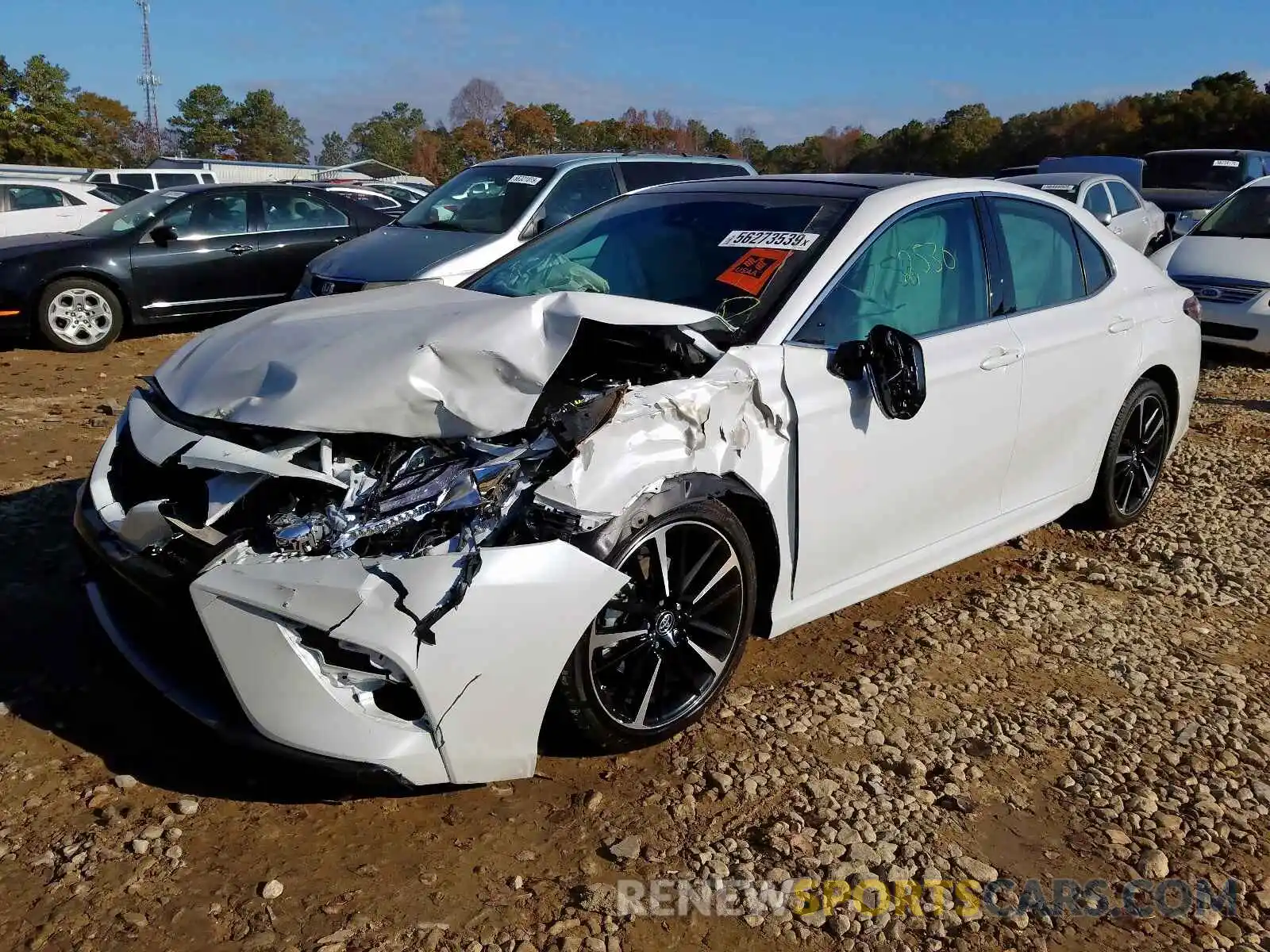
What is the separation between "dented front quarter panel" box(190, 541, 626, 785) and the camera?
2.33 metres

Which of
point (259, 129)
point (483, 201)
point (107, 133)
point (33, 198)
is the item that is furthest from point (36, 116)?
point (483, 201)

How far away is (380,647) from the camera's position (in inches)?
91.0

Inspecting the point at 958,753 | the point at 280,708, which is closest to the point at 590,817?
the point at 280,708

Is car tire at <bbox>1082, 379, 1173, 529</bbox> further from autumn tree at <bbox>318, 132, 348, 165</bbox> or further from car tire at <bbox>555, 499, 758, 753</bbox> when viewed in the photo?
autumn tree at <bbox>318, 132, 348, 165</bbox>

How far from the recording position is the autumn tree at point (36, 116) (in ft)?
158

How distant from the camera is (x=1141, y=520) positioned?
16.7 feet

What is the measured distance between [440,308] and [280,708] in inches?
59.2

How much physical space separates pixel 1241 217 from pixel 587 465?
9.65 metres

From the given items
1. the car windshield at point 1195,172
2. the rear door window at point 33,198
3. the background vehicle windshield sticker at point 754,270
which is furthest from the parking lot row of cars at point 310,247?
the car windshield at point 1195,172

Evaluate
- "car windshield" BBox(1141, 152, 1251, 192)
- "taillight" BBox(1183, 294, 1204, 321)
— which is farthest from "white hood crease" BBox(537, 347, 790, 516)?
"car windshield" BBox(1141, 152, 1251, 192)

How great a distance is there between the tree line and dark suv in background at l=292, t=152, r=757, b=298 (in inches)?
138

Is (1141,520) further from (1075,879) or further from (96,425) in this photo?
(96,425)

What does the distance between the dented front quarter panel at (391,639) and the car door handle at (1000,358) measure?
1.98 meters

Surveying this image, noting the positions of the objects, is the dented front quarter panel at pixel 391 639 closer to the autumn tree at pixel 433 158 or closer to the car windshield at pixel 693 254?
the car windshield at pixel 693 254
